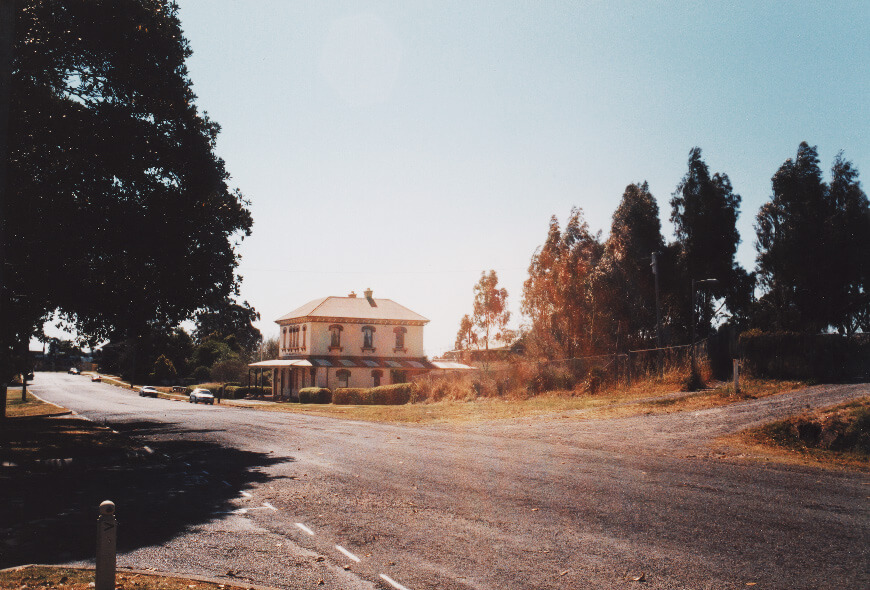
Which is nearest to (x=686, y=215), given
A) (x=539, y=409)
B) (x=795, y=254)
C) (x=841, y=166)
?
(x=795, y=254)

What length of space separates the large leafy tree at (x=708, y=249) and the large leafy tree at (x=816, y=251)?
2329mm

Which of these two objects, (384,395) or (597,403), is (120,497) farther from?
(384,395)

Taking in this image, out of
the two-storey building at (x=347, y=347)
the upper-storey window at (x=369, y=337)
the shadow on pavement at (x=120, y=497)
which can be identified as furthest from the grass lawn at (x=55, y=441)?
the upper-storey window at (x=369, y=337)

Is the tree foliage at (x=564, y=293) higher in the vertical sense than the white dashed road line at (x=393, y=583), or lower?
higher

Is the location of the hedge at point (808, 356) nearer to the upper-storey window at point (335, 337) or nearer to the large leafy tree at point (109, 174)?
the large leafy tree at point (109, 174)

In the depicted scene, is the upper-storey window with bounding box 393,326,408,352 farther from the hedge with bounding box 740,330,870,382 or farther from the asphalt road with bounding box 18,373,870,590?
the asphalt road with bounding box 18,373,870,590

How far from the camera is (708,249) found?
157ft

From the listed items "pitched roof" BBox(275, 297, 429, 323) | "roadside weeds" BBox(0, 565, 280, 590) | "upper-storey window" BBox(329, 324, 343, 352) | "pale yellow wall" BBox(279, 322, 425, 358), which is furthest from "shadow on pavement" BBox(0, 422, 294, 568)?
"pitched roof" BBox(275, 297, 429, 323)

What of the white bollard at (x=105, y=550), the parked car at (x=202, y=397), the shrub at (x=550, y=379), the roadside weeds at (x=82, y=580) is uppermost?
the shrub at (x=550, y=379)

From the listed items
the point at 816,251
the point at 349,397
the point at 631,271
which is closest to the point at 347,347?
the point at 349,397

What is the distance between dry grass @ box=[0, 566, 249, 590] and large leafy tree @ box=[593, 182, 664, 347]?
143 feet

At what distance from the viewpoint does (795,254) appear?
44.9 metres

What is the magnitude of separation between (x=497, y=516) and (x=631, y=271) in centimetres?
4134

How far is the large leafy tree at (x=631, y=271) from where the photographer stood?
4703 centimetres
